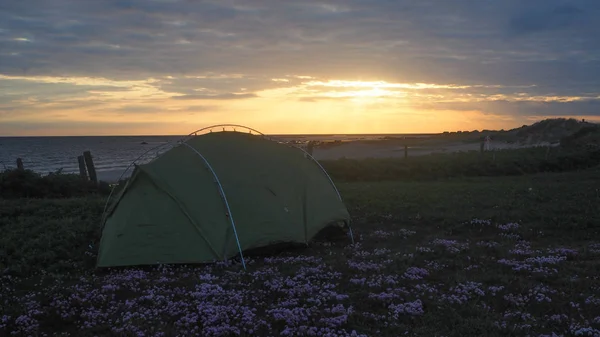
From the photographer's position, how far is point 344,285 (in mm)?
9156

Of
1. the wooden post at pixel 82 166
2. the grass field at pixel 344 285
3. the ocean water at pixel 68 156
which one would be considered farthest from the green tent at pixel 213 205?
the wooden post at pixel 82 166

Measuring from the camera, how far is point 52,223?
46.7 ft

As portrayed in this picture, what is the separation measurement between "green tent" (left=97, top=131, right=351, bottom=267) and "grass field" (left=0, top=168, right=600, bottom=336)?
46cm

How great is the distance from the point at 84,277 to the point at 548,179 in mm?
24041

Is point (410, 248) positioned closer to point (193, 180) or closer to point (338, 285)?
point (338, 285)

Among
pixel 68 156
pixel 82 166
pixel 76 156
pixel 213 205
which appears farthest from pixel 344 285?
pixel 68 156

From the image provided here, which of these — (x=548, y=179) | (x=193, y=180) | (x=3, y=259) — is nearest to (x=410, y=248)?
A: (x=193, y=180)

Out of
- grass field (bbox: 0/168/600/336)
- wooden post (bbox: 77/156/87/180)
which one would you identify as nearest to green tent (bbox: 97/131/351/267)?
grass field (bbox: 0/168/600/336)

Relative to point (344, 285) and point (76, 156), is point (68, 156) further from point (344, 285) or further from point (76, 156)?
point (344, 285)

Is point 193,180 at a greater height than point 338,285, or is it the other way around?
point 193,180

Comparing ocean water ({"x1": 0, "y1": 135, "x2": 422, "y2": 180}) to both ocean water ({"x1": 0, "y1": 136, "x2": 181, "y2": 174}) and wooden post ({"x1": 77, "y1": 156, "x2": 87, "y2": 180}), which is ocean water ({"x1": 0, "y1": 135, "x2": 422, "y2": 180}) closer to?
ocean water ({"x1": 0, "y1": 136, "x2": 181, "y2": 174})

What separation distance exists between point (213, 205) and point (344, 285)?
3879 millimetres

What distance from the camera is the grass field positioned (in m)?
7.26

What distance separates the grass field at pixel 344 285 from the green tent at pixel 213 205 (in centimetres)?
46
